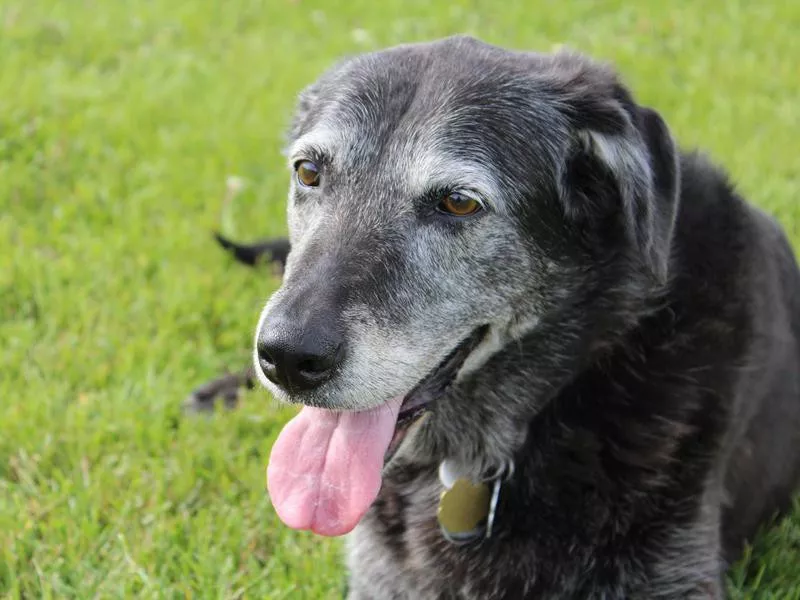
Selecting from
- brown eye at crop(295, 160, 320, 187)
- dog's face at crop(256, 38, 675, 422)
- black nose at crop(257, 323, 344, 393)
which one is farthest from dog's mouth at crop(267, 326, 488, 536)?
→ brown eye at crop(295, 160, 320, 187)

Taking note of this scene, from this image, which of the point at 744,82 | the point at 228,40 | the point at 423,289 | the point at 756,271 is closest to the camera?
the point at 423,289

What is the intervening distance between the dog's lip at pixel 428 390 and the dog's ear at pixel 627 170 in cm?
53

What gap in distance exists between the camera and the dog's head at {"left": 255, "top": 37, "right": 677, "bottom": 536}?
2768 millimetres

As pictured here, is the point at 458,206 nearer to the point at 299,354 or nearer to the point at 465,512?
the point at 299,354

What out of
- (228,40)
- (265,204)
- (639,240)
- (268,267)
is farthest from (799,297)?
(228,40)

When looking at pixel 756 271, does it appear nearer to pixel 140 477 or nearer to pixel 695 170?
pixel 695 170

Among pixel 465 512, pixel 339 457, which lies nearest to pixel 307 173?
pixel 339 457

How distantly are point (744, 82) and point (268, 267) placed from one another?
13.9ft

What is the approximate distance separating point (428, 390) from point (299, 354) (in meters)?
0.52

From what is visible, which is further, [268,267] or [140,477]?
[268,267]

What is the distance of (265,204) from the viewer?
5.88m

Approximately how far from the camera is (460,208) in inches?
115

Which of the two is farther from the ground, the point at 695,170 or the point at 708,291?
the point at 695,170

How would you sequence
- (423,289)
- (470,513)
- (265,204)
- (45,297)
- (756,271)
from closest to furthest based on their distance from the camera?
(423,289) → (470,513) → (756,271) → (45,297) → (265,204)
